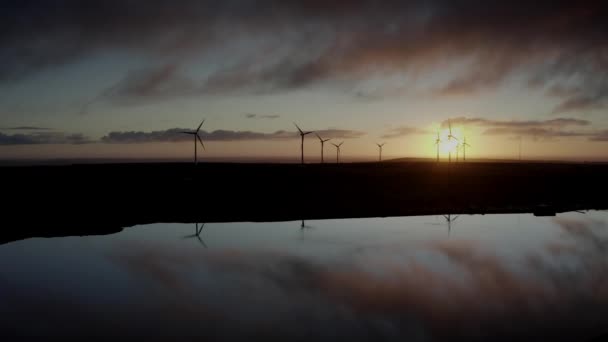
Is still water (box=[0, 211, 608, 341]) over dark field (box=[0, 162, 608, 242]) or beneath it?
beneath

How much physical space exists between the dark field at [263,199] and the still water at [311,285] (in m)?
10.7

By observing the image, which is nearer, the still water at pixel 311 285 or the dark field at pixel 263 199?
the still water at pixel 311 285

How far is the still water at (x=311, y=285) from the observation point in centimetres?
1841

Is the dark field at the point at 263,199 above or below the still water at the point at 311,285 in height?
above

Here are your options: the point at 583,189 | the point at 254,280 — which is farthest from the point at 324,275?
the point at 583,189

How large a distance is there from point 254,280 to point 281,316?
20.4 ft

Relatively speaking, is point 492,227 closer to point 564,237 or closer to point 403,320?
point 564,237

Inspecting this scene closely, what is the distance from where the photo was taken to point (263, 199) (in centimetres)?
6550

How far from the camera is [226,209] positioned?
58000 millimetres

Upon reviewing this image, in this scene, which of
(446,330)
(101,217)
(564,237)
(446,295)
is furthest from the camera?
(101,217)

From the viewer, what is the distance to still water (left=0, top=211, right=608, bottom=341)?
18406 mm

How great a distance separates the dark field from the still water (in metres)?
10.7

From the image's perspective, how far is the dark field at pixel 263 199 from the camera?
5131 cm

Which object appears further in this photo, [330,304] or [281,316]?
[330,304]
